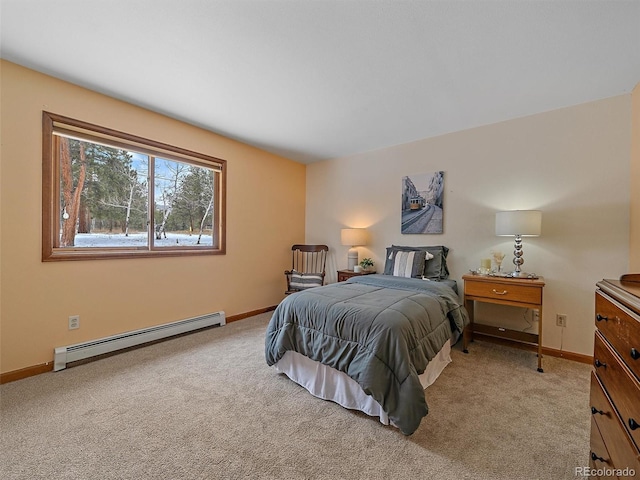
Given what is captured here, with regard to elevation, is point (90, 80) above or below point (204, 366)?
above

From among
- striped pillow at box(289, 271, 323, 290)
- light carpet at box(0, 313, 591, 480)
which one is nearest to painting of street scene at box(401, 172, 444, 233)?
striped pillow at box(289, 271, 323, 290)

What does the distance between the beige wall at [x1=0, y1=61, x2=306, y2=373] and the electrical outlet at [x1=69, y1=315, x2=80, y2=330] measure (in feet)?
0.12

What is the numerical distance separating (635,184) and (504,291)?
4.48 feet

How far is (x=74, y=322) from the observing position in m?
2.40

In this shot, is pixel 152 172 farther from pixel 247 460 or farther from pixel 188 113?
pixel 247 460

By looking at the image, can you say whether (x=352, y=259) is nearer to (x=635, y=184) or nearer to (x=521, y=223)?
(x=521, y=223)

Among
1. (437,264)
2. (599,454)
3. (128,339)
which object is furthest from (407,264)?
(128,339)

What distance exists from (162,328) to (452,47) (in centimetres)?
363

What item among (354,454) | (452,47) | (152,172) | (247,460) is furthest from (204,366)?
(452,47)

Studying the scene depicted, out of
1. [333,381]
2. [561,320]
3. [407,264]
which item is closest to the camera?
[333,381]

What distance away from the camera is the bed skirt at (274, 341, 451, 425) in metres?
1.73

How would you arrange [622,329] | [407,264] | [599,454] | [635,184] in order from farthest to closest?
[407,264] < [635,184] < [599,454] < [622,329]

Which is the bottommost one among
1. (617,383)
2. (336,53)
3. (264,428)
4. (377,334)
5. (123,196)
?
(264,428)

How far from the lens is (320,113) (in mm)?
2846
